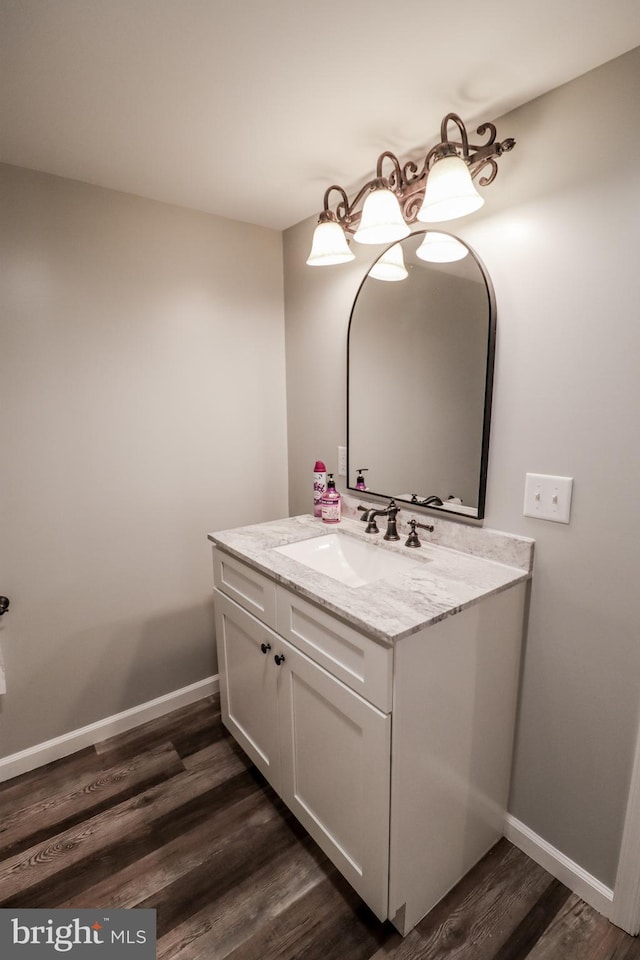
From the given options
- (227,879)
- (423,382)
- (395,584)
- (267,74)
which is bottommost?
(227,879)

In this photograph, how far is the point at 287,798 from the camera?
1479 mm

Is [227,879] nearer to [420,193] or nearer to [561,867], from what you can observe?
[561,867]

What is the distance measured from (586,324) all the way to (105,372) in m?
1.64

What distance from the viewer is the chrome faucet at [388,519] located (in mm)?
1631

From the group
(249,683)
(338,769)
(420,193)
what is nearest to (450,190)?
(420,193)

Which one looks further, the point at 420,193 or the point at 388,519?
the point at 388,519

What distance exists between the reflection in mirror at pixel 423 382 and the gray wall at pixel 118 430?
1.96 feet

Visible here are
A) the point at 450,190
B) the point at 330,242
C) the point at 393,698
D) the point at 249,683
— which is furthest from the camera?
the point at 249,683

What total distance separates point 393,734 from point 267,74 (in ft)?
5.30

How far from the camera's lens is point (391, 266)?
64.4 inches

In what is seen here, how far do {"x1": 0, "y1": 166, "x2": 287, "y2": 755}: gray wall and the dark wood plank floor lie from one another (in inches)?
13.7

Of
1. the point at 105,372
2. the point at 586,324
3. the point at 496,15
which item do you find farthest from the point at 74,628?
the point at 496,15

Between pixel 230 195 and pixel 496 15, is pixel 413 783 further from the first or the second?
pixel 230 195

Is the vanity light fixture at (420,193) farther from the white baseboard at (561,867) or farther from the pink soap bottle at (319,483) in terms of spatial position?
the white baseboard at (561,867)
